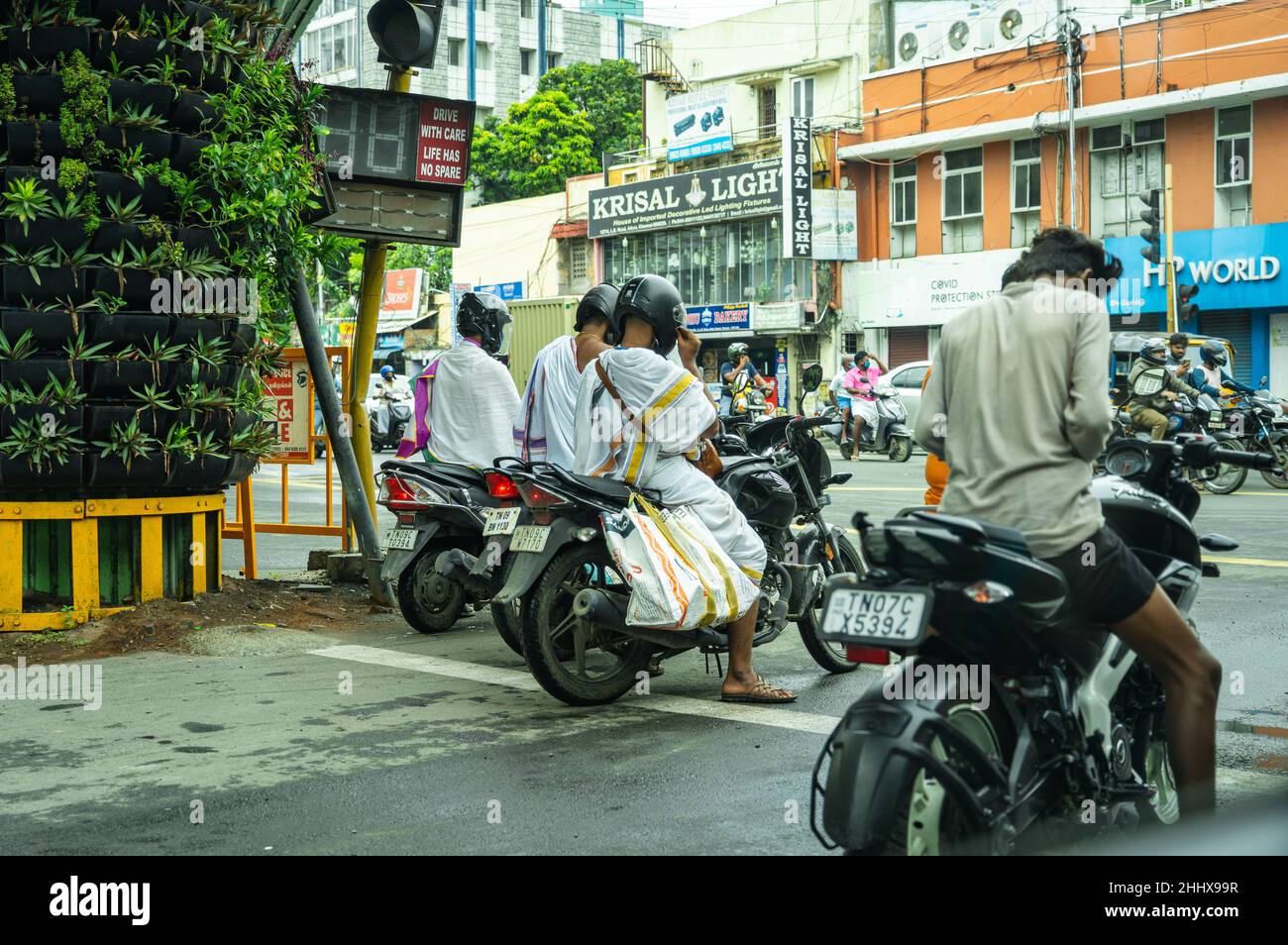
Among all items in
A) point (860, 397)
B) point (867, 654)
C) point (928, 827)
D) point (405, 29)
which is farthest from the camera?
point (860, 397)

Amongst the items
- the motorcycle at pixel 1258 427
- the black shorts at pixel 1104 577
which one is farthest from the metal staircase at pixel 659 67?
the black shorts at pixel 1104 577

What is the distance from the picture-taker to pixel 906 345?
35.1 m

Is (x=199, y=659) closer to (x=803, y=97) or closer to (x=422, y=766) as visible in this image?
(x=422, y=766)

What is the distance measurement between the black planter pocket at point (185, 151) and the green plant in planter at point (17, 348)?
1.18 meters

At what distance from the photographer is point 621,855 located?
4031mm

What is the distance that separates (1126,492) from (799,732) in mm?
1964

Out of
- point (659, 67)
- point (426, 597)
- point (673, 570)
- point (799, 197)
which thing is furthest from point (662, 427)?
point (659, 67)

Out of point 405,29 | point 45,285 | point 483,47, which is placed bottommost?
point 45,285

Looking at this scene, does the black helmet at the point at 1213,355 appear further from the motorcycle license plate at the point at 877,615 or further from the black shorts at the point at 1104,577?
the motorcycle license plate at the point at 877,615

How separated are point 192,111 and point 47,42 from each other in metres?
0.77

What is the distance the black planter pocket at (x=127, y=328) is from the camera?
24.0 ft

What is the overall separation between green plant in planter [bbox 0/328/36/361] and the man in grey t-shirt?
520 cm

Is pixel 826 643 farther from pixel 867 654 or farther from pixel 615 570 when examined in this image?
pixel 867 654

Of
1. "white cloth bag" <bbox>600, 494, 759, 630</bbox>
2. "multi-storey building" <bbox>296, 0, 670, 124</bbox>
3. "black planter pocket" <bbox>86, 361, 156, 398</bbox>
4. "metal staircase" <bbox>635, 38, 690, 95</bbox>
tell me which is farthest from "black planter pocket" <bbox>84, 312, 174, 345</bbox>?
"multi-storey building" <bbox>296, 0, 670, 124</bbox>
